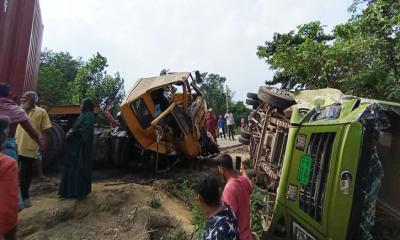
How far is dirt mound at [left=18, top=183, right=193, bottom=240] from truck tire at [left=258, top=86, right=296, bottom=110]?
2.09m

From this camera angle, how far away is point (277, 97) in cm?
588

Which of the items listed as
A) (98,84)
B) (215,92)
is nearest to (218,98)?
(215,92)

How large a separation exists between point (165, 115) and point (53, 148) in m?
2.09

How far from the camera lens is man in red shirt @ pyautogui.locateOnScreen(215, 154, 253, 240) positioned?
2926 mm

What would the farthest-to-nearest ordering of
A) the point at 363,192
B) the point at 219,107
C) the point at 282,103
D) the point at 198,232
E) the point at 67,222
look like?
the point at 219,107 → the point at 282,103 → the point at 67,222 → the point at 198,232 → the point at 363,192

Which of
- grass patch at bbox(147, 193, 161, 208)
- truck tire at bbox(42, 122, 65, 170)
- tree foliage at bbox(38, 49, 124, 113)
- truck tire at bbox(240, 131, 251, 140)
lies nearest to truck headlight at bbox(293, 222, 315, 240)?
grass patch at bbox(147, 193, 161, 208)

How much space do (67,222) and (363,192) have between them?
378 cm

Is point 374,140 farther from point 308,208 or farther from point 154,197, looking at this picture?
point 154,197

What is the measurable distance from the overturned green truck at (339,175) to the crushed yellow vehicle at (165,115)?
328 cm

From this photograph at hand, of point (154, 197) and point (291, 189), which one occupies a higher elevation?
point (291, 189)

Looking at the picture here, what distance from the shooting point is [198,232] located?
4.77 m

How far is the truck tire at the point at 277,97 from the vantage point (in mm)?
5750

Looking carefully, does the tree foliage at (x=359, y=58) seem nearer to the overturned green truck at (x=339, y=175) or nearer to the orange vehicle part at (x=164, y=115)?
the orange vehicle part at (x=164, y=115)

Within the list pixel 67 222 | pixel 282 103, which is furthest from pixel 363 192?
pixel 67 222
